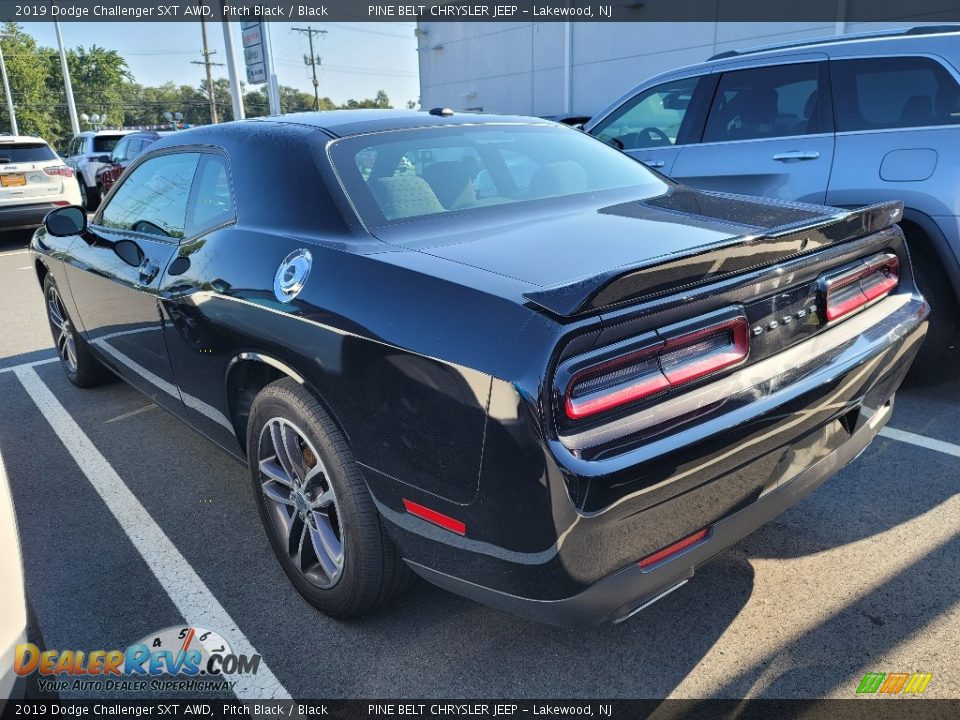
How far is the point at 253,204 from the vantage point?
8.36 ft

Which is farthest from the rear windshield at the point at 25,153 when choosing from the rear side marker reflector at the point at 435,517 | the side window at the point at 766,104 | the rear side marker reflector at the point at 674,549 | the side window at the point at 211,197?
the rear side marker reflector at the point at 674,549

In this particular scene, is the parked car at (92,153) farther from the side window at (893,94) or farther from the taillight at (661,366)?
the taillight at (661,366)

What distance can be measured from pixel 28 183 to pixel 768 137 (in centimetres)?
1112

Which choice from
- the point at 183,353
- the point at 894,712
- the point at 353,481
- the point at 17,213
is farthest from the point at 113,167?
the point at 894,712

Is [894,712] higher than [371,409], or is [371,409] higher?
[371,409]

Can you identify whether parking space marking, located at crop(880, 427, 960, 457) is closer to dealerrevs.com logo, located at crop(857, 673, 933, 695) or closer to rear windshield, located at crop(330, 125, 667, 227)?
dealerrevs.com logo, located at crop(857, 673, 933, 695)

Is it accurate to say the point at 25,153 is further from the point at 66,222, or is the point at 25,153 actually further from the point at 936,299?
the point at 936,299

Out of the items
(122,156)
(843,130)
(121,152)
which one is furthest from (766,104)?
(121,152)

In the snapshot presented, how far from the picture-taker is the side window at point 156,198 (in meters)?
3.08

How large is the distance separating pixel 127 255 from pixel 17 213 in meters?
9.76

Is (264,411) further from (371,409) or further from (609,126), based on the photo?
(609,126)

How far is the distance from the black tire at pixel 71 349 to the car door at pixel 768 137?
13.1 ft

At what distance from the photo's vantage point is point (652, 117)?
205 inches

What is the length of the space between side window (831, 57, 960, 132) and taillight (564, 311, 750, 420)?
2791 millimetres
